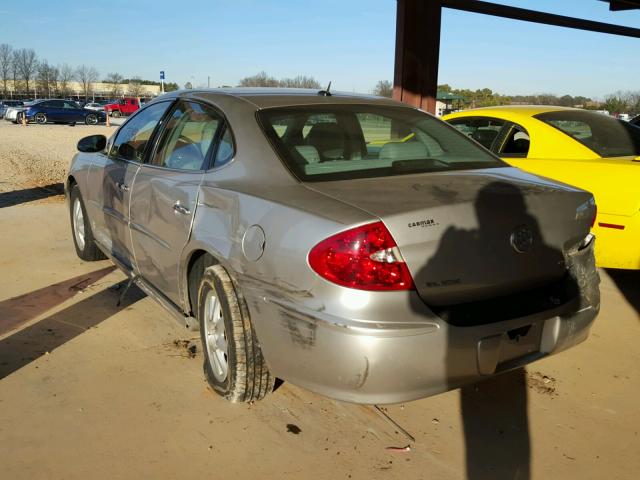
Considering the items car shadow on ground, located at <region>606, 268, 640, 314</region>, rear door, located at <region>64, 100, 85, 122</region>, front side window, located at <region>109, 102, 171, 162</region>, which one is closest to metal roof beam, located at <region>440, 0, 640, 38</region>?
car shadow on ground, located at <region>606, 268, 640, 314</region>

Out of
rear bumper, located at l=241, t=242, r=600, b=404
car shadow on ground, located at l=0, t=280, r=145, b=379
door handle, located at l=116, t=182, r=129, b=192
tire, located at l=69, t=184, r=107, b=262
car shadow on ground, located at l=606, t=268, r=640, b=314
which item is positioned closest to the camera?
rear bumper, located at l=241, t=242, r=600, b=404

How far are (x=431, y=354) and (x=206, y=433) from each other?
1.17 metres

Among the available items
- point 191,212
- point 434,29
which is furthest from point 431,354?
point 434,29

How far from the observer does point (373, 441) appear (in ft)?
8.91

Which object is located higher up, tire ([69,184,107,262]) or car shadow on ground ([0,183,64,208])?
tire ([69,184,107,262])

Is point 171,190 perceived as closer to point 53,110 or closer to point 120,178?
point 120,178

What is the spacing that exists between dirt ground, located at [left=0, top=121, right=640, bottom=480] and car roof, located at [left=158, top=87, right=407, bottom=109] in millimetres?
1546

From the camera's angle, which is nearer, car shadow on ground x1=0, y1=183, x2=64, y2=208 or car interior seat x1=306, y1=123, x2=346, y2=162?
car interior seat x1=306, y1=123, x2=346, y2=162

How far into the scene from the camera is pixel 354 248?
2.24 metres

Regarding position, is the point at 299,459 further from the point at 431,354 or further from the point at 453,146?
the point at 453,146

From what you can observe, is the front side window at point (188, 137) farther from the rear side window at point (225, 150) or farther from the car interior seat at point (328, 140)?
the car interior seat at point (328, 140)

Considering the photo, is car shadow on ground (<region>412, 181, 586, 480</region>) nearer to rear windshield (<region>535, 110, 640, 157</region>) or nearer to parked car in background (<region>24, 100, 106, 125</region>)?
rear windshield (<region>535, 110, 640, 157</region>)

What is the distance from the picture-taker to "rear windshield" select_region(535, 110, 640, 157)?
4977 mm

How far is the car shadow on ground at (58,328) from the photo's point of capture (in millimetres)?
3547
